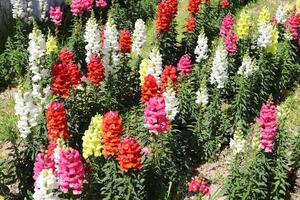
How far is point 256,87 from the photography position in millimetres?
11164

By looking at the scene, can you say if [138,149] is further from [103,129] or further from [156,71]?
[156,71]

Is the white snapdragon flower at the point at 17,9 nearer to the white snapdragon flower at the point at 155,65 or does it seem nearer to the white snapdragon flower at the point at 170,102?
the white snapdragon flower at the point at 155,65

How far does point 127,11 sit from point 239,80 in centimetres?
557

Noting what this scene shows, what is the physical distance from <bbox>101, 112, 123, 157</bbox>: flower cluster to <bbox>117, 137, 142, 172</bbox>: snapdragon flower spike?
0.14 metres

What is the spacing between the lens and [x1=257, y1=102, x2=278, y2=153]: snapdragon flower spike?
8.38 meters

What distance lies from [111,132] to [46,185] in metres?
1.39

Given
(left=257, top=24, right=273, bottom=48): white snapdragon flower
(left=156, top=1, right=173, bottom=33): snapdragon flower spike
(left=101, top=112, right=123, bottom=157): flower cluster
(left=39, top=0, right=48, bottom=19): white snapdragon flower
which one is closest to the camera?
(left=101, top=112, right=123, bottom=157): flower cluster

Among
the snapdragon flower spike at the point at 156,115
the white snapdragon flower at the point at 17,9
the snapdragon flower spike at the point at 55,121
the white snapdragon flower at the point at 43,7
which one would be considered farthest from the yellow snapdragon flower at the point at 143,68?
the white snapdragon flower at the point at 43,7

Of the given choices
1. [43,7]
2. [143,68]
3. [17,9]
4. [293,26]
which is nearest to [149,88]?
[143,68]

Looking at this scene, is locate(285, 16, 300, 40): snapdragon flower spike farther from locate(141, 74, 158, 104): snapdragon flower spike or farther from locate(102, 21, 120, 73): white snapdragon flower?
locate(141, 74, 158, 104): snapdragon flower spike

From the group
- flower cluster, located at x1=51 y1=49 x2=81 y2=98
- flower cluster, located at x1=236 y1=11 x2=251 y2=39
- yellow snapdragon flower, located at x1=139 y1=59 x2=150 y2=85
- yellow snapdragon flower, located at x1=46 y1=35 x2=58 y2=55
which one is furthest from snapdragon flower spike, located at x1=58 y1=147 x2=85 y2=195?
flower cluster, located at x1=236 y1=11 x2=251 y2=39

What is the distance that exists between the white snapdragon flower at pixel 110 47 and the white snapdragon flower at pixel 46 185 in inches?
168

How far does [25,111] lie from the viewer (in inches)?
345

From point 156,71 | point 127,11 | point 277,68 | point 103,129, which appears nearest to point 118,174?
point 103,129
